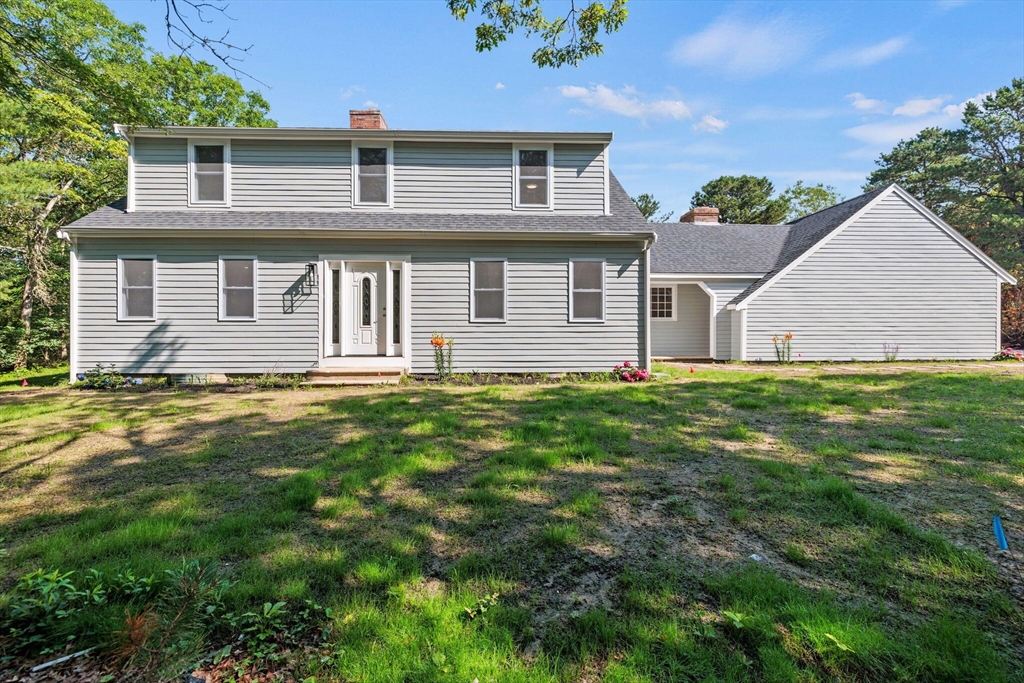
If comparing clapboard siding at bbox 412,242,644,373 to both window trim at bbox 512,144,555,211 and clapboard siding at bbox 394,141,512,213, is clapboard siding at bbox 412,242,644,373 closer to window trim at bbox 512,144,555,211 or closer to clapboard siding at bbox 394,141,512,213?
window trim at bbox 512,144,555,211

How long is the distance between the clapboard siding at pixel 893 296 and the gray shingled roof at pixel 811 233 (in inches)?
15.3

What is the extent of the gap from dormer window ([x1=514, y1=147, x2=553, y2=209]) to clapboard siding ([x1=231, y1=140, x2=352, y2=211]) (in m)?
3.87

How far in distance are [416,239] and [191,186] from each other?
5277 mm

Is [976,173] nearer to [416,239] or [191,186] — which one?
[416,239]

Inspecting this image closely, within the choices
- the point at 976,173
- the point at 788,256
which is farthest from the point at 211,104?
the point at 976,173

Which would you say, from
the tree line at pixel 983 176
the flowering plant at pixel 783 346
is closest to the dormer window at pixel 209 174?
the flowering plant at pixel 783 346

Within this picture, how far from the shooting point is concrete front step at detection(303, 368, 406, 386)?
8.88 meters

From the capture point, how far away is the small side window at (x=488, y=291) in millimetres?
9688

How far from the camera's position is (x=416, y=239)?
9461 mm

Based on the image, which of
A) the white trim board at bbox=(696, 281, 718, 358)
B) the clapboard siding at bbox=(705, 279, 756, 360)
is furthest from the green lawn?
the white trim board at bbox=(696, 281, 718, 358)

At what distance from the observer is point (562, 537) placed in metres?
2.72

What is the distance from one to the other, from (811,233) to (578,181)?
9.15 metres

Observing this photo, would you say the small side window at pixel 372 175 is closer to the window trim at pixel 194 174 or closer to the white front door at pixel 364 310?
the white front door at pixel 364 310

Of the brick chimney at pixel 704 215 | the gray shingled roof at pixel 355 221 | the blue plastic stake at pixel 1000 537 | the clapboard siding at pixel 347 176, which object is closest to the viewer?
the blue plastic stake at pixel 1000 537
